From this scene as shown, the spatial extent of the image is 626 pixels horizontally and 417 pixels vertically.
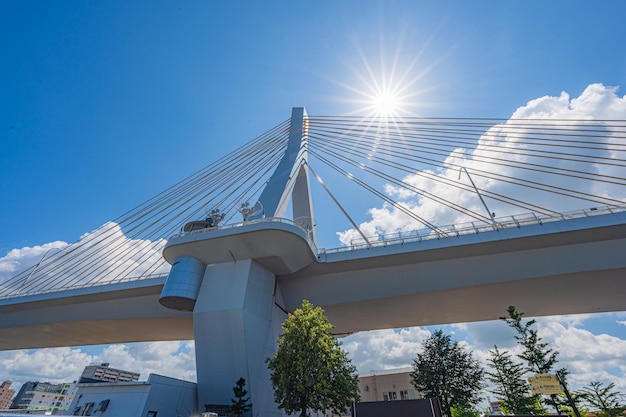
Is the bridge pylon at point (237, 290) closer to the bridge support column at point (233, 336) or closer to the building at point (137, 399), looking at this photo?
the bridge support column at point (233, 336)

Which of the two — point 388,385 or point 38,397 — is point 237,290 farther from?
point 38,397

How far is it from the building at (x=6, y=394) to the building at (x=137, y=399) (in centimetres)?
13771

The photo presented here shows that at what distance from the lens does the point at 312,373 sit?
54.6 feet

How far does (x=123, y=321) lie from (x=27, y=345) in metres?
19.7

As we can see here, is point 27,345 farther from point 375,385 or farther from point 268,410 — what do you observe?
point 375,385

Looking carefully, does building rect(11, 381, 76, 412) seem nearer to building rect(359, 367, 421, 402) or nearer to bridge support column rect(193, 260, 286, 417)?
building rect(359, 367, 421, 402)

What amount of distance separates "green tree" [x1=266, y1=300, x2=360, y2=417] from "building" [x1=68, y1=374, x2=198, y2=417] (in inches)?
275

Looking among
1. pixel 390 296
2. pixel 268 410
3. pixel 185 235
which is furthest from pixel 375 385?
pixel 185 235

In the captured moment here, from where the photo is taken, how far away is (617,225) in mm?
20672

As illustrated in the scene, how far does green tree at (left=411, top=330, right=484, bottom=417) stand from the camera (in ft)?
84.6

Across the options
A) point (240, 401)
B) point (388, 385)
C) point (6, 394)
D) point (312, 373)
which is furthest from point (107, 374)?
point (312, 373)

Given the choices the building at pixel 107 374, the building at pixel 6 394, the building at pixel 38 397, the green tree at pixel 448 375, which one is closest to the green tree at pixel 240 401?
the green tree at pixel 448 375

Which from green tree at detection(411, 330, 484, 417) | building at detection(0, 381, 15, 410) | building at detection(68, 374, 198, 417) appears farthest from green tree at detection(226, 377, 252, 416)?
building at detection(0, 381, 15, 410)

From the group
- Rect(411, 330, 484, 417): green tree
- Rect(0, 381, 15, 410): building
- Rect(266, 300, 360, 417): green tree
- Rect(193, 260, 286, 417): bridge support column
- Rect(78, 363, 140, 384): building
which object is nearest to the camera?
Rect(266, 300, 360, 417): green tree
